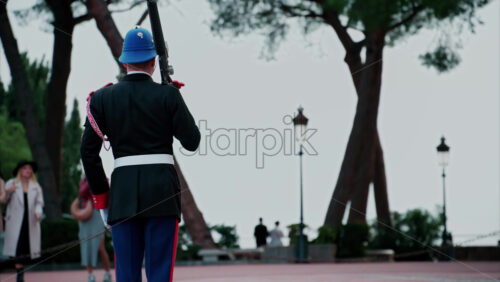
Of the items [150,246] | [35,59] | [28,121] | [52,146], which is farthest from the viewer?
[35,59]

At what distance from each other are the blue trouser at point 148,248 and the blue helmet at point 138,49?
0.88 meters

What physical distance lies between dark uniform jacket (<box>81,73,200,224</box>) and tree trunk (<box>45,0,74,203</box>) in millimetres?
18052

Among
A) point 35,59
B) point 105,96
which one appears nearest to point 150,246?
point 105,96

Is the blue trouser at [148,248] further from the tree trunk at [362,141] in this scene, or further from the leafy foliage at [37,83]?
the leafy foliage at [37,83]

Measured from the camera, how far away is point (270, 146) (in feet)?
27.6

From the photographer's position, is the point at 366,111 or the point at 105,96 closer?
the point at 105,96

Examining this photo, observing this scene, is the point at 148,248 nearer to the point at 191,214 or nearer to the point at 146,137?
the point at 146,137

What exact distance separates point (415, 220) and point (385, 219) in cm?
92

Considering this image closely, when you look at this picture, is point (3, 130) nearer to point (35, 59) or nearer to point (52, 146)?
point (35, 59)

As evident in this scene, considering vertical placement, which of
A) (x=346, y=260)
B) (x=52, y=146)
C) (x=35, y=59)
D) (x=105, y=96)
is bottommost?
(x=346, y=260)

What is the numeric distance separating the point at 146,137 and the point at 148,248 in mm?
597

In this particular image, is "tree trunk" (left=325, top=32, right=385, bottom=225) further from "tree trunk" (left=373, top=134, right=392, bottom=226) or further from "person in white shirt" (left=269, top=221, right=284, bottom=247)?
"person in white shirt" (left=269, top=221, right=284, bottom=247)

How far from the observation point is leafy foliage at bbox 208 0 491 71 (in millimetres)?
18875

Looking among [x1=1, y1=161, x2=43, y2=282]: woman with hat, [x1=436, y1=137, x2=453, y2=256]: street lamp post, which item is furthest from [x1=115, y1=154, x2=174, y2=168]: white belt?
[x1=436, y1=137, x2=453, y2=256]: street lamp post
